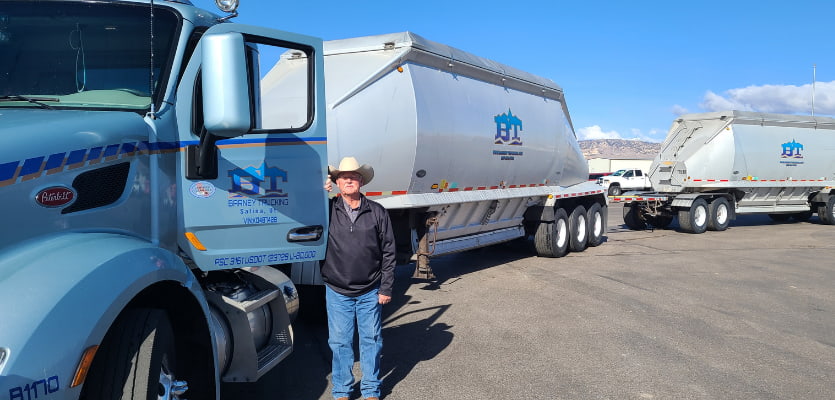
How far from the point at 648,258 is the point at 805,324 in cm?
518

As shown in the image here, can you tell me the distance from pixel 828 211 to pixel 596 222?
37.9 ft

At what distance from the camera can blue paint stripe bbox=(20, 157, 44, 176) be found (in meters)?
2.73

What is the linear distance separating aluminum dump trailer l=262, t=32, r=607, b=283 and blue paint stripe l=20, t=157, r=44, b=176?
2202 millimetres

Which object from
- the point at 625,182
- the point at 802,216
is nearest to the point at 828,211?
the point at 802,216

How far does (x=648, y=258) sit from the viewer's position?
40.3 ft

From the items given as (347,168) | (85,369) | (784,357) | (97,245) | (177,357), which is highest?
(347,168)

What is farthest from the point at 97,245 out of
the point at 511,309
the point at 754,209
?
the point at 754,209

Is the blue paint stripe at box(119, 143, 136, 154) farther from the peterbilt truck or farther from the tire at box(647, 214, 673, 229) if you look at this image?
the tire at box(647, 214, 673, 229)

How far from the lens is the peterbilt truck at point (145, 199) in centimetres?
259

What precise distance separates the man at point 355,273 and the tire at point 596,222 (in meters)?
10.0

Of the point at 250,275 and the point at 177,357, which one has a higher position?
the point at 250,275

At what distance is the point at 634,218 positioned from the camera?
60.1ft

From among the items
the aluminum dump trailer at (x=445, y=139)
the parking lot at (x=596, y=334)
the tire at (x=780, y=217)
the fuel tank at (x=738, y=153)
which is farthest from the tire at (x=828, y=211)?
the aluminum dump trailer at (x=445, y=139)

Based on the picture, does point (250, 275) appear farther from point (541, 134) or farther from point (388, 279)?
point (541, 134)
